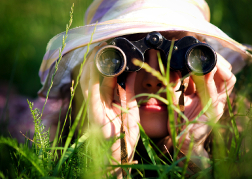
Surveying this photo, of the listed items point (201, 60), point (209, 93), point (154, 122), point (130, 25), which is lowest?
point (154, 122)

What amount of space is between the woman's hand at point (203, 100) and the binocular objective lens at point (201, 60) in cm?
10

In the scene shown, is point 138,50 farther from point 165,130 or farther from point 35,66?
point 35,66

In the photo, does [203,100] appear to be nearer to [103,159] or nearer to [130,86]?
[130,86]

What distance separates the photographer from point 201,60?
0.77 metres

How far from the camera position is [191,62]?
77 cm

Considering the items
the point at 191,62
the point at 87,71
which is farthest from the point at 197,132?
the point at 87,71

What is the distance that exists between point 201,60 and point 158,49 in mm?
161

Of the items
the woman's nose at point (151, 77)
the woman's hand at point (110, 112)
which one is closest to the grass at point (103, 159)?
the woman's hand at point (110, 112)

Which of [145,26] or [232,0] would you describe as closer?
[145,26]

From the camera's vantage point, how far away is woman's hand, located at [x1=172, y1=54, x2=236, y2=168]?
2.80 ft

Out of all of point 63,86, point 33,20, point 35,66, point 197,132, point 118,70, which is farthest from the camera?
point 33,20

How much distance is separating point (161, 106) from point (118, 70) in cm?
28

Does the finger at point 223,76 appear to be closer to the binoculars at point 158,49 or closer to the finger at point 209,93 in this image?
the finger at point 209,93

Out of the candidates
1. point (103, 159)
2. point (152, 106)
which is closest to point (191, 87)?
point (152, 106)
